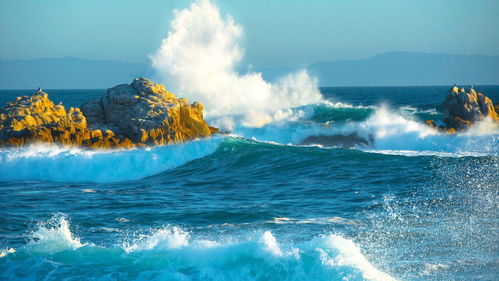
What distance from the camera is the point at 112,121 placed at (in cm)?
2370

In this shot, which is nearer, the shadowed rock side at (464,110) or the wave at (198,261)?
the wave at (198,261)

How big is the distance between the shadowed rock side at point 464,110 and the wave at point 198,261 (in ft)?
67.7

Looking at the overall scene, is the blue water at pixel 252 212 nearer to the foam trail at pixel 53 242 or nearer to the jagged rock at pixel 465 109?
the foam trail at pixel 53 242

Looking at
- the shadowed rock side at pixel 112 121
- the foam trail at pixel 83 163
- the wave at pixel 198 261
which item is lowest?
the wave at pixel 198 261

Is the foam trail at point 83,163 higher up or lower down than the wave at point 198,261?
higher up

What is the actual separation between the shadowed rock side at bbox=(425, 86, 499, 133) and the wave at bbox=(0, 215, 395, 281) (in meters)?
20.6

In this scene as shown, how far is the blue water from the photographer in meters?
8.78

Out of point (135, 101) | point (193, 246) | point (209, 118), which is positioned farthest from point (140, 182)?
point (209, 118)

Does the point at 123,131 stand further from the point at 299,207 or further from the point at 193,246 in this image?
the point at 193,246

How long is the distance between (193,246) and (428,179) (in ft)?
30.7

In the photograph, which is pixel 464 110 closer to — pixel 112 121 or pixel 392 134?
pixel 392 134

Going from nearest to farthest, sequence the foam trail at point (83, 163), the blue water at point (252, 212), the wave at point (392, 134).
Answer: the blue water at point (252, 212)
the foam trail at point (83, 163)
the wave at point (392, 134)

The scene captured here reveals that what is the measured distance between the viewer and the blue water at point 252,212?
878cm

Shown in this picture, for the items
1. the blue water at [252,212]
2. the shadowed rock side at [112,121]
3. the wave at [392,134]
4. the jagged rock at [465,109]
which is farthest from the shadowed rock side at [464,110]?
the shadowed rock side at [112,121]
